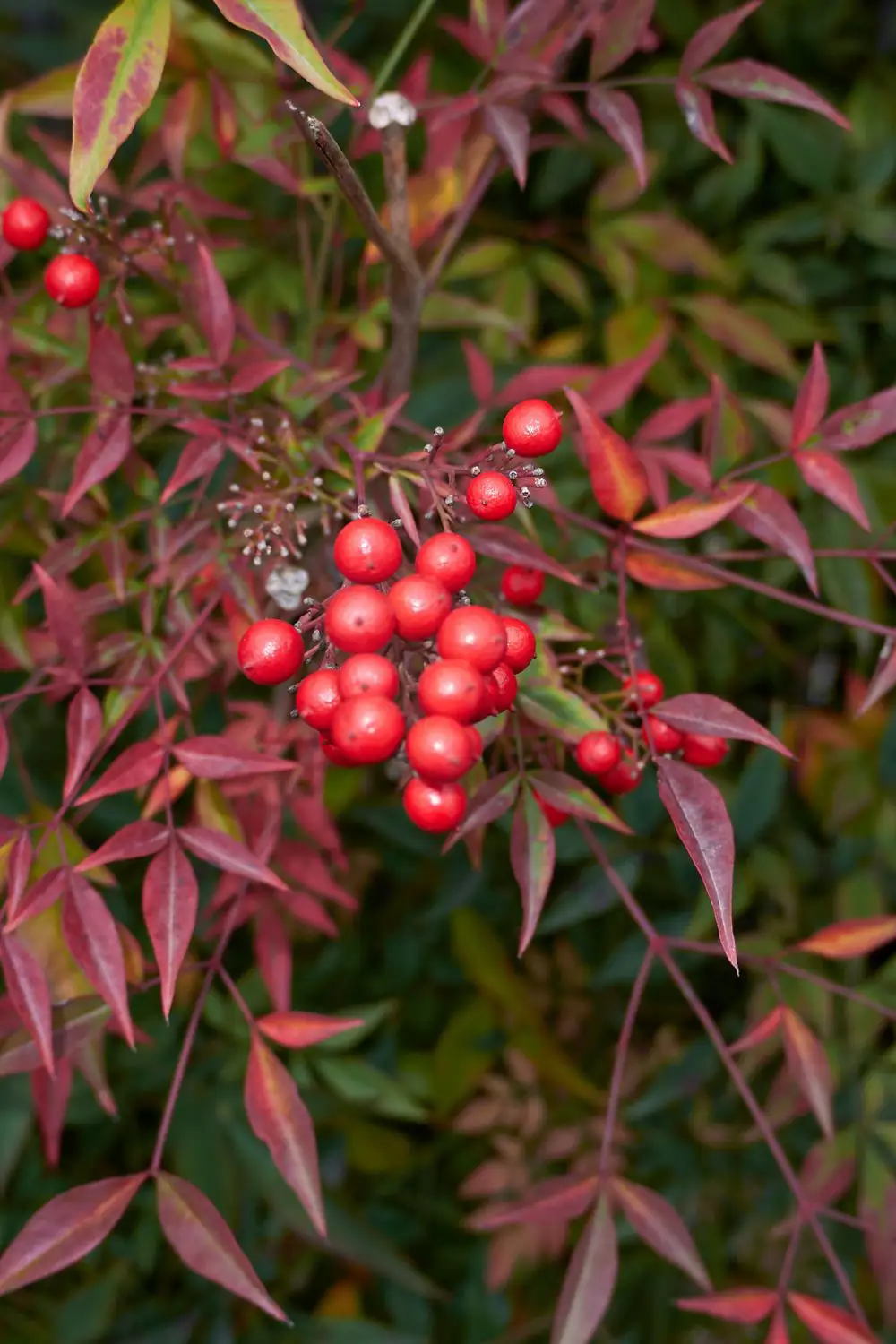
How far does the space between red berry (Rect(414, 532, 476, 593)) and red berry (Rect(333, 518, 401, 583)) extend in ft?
0.05

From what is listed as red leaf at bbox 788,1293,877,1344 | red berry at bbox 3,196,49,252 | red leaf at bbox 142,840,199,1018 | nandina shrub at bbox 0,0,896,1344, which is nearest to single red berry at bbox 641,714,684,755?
nandina shrub at bbox 0,0,896,1344

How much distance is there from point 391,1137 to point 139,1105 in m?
0.25

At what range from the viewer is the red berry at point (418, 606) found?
1.41ft

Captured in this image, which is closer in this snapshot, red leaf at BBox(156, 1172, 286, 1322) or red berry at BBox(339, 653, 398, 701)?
red berry at BBox(339, 653, 398, 701)

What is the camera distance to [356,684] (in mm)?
423

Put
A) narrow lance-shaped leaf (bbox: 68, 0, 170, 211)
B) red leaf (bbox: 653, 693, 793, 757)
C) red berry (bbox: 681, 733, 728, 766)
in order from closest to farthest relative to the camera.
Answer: narrow lance-shaped leaf (bbox: 68, 0, 170, 211)
red leaf (bbox: 653, 693, 793, 757)
red berry (bbox: 681, 733, 728, 766)

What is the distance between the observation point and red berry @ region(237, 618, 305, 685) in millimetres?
479

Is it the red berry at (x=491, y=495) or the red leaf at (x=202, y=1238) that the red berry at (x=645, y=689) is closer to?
the red berry at (x=491, y=495)

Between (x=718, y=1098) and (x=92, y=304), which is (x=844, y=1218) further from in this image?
(x=92, y=304)

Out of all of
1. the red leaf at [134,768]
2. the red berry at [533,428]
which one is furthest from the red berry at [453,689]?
the red leaf at [134,768]

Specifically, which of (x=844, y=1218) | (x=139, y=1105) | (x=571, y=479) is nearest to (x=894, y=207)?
(x=571, y=479)

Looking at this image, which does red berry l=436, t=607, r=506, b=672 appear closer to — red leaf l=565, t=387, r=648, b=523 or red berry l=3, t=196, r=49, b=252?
red leaf l=565, t=387, r=648, b=523

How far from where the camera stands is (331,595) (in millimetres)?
584

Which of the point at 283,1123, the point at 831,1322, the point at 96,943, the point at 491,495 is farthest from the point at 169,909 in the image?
the point at 831,1322
